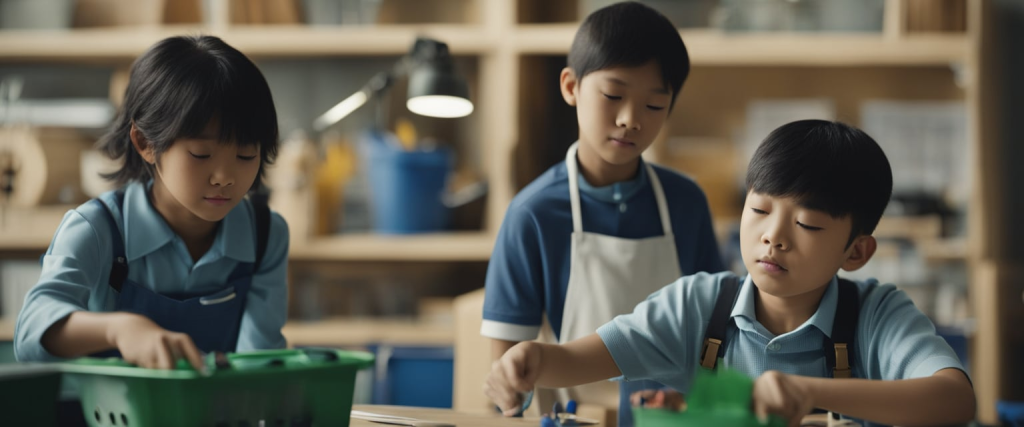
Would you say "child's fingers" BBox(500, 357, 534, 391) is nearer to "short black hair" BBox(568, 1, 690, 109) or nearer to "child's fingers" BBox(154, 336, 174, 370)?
"child's fingers" BBox(154, 336, 174, 370)

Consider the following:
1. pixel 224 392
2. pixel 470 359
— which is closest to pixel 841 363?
pixel 224 392

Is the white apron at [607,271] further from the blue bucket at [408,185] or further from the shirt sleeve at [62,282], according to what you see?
the blue bucket at [408,185]

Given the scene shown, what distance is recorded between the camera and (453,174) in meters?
3.02

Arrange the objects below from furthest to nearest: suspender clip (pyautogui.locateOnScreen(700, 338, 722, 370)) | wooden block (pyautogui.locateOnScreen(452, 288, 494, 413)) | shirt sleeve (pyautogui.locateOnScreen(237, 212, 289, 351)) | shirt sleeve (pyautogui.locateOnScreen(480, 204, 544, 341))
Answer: wooden block (pyautogui.locateOnScreen(452, 288, 494, 413)), shirt sleeve (pyautogui.locateOnScreen(480, 204, 544, 341)), shirt sleeve (pyautogui.locateOnScreen(237, 212, 289, 351)), suspender clip (pyautogui.locateOnScreen(700, 338, 722, 370))

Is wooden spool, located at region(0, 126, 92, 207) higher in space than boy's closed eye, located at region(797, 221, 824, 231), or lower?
higher

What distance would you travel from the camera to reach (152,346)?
32.8 inches

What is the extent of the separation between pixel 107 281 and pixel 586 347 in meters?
0.63

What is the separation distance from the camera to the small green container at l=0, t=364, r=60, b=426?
825mm

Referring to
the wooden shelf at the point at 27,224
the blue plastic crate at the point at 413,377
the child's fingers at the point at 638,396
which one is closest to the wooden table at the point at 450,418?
the child's fingers at the point at 638,396

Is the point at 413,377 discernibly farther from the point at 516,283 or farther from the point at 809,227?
the point at 809,227

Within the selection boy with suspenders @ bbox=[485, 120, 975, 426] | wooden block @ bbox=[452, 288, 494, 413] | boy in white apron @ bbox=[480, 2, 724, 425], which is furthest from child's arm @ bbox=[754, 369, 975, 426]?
wooden block @ bbox=[452, 288, 494, 413]

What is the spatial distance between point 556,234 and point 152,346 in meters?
0.73

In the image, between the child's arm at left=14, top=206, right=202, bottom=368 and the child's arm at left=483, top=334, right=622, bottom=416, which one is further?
the child's arm at left=483, top=334, right=622, bottom=416

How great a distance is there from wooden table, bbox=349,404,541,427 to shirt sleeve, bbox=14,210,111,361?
1.15 feet
